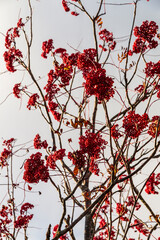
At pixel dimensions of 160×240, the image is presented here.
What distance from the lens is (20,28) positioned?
507cm

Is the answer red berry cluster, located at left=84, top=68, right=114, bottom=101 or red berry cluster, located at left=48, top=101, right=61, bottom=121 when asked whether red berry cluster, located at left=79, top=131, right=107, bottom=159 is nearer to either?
red berry cluster, located at left=84, top=68, right=114, bottom=101

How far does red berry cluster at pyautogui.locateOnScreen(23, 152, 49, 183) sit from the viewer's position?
121 inches

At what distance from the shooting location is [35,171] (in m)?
3.11

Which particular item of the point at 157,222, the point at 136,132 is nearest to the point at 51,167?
the point at 136,132

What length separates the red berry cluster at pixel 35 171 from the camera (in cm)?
307

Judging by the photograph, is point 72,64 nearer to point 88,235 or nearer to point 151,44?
point 151,44

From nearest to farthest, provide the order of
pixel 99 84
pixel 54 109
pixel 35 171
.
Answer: pixel 99 84 < pixel 35 171 < pixel 54 109

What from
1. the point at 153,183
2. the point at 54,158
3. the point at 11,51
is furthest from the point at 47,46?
the point at 153,183

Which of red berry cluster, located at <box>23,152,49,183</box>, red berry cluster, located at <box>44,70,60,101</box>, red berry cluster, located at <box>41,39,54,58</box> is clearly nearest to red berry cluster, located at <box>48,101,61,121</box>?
red berry cluster, located at <box>44,70,60,101</box>

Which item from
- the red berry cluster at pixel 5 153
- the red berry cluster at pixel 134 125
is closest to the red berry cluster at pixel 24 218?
the red berry cluster at pixel 5 153

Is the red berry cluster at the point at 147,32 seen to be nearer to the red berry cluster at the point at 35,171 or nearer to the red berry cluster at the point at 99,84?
the red berry cluster at the point at 99,84

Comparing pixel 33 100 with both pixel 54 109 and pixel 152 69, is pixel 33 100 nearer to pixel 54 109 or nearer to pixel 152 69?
pixel 54 109

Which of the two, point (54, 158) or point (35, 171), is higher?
point (54, 158)

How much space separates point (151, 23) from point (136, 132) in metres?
2.58
